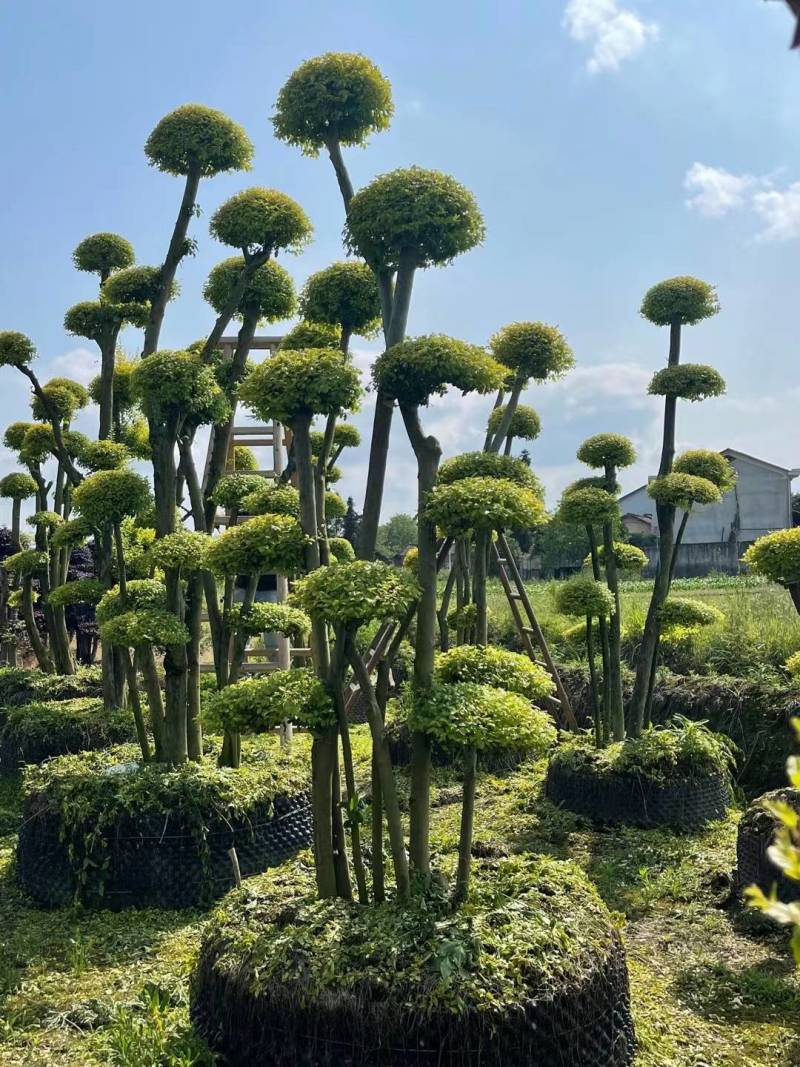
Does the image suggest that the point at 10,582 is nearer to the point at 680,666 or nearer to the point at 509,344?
the point at 680,666

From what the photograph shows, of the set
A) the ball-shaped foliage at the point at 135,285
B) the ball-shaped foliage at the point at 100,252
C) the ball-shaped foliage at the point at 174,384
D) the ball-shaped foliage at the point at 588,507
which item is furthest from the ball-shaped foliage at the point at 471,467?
the ball-shaped foliage at the point at 100,252

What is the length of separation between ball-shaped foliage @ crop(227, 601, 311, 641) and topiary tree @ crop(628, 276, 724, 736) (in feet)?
7.79

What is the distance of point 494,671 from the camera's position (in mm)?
3500

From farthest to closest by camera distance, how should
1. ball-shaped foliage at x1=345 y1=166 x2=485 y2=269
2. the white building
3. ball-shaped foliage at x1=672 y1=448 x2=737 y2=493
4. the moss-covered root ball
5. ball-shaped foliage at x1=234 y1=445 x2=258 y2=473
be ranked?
1. the white building
2. ball-shaped foliage at x1=234 y1=445 x2=258 y2=473
3. ball-shaped foliage at x1=672 y1=448 x2=737 y2=493
4. ball-shaped foliage at x1=345 y1=166 x2=485 y2=269
5. the moss-covered root ball

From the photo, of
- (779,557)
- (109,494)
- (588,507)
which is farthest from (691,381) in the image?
(109,494)

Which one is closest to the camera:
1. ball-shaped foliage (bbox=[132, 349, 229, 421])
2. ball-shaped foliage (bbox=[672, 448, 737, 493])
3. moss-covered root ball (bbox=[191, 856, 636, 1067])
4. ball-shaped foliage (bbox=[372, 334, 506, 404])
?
moss-covered root ball (bbox=[191, 856, 636, 1067])

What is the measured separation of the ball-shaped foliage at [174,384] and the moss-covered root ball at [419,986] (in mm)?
2979

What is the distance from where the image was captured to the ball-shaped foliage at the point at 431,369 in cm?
332

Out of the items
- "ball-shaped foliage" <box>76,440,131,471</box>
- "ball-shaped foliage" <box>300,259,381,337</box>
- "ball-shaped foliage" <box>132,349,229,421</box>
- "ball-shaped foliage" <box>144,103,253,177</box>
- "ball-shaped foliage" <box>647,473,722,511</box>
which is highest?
"ball-shaped foliage" <box>144,103,253,177</box>

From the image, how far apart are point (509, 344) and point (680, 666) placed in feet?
15.9

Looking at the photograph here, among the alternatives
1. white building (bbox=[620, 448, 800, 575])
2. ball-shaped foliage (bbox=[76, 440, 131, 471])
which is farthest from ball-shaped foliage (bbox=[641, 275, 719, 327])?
white building (bbox=[620, 448, 800, 575])

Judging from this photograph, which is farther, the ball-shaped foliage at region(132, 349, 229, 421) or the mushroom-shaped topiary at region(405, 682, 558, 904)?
the ball-shaped foliage at region(132, 349, 229, 421)

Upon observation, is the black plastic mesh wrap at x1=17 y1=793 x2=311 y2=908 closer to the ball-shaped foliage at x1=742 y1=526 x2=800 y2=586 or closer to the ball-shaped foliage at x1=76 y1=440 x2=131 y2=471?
the ball-shaped foliage at x1=76 y1=440 x2=131 y2=471

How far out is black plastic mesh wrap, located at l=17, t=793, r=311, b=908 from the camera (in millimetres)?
4547
